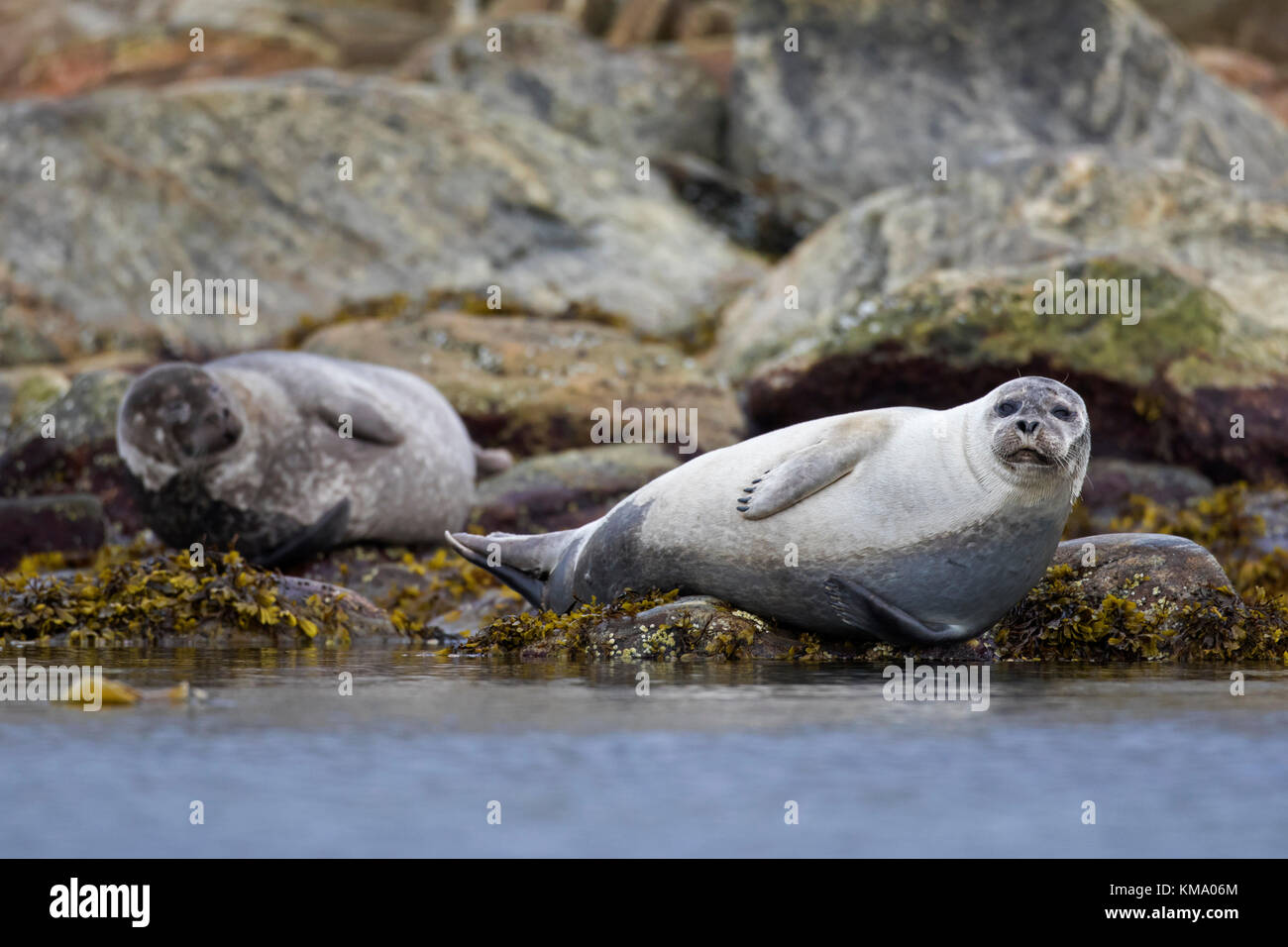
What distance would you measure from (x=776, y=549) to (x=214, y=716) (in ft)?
8.41

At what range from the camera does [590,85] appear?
852 inches

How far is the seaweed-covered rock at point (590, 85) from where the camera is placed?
70.1 ft

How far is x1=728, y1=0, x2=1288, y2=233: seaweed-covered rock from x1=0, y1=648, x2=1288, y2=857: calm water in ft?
49.8

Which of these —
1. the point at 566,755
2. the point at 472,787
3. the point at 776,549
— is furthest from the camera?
the point at 776,549

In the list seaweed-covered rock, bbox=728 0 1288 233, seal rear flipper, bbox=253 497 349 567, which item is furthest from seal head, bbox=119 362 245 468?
seaweed-covered rock, bbox=728 0 1288 233

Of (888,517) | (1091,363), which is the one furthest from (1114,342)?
(888,517)

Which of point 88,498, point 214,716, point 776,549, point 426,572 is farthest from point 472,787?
point 88,498

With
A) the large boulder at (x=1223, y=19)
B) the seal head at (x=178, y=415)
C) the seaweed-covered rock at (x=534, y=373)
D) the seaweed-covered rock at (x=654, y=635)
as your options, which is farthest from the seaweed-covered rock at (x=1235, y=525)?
the large boulder at (x=1223, y=19)

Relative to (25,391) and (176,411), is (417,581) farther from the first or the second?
(25,391)

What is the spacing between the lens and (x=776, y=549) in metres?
6.38

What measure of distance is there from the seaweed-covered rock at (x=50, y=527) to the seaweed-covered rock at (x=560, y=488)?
90.8 inches

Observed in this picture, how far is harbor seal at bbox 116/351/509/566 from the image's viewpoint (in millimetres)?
8977

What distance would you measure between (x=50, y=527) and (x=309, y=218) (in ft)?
26.8

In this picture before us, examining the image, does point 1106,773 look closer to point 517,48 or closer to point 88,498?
point 88,498
